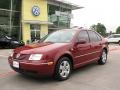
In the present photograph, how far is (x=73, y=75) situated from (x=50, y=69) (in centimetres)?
141

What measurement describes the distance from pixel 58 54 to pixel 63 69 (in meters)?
0.55

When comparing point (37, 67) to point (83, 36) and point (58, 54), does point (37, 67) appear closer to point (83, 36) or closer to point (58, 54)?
point (58, 54)

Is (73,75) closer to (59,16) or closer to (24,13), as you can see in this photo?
(24,13)

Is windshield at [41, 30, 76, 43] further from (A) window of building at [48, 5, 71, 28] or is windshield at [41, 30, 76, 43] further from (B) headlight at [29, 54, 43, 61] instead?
(A) window of building at [48, 5, 71, 28]

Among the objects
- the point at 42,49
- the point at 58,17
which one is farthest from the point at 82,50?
the point at 58,17

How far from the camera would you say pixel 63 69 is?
21.6ft

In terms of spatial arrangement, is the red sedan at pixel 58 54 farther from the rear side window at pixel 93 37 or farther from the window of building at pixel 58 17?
the window of building at pixel 58 17

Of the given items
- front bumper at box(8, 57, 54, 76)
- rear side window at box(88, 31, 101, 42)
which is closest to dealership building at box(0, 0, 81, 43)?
rear side window at box(88, 31, 101, 42)

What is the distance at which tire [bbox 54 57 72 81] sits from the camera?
6.35 metres

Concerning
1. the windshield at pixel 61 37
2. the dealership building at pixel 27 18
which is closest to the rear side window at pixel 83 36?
the windshield at pixel 61 37

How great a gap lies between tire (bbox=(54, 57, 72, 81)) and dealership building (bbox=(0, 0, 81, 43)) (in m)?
18.9

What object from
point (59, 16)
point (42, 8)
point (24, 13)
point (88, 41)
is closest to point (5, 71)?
point (88, 41)

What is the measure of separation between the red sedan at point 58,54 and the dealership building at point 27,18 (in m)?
18.0

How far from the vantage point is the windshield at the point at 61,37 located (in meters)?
7.23
